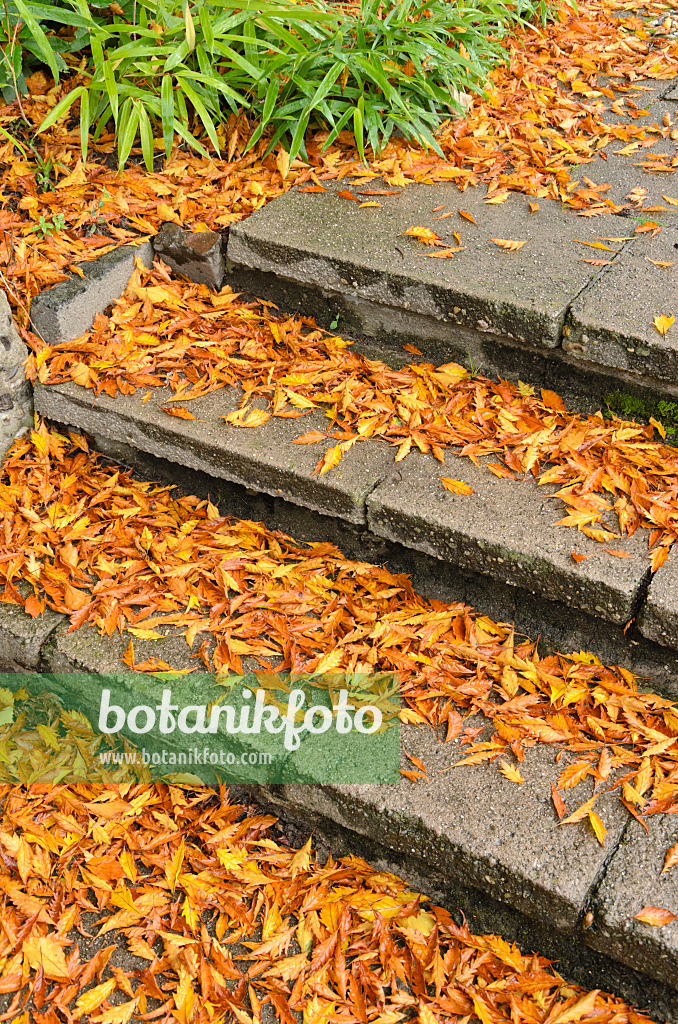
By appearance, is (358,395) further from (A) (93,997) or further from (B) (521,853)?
(A) (93,997)

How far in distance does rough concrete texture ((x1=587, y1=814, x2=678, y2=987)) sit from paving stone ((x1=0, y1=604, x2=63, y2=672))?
155 centimetres

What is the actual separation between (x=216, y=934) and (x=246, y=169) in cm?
251

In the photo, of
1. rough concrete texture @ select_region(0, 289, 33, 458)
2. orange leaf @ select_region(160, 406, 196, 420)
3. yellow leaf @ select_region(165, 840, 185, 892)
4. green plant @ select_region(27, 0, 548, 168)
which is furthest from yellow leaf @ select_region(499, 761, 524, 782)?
green plant @ select_region(27, 0, 548, 168)

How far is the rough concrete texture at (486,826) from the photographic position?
1.80 meters

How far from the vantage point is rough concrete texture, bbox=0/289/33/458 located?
253 centimetres

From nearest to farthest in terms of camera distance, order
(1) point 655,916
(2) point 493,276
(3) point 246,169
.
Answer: (1) point 655,916 → (2) point 493,276 → (3) point 246,169

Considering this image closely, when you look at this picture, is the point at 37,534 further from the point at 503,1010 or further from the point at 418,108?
the point at 418,108

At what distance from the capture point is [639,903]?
1.74 meters

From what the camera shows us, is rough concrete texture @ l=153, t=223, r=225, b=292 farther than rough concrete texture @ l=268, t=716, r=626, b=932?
Yes

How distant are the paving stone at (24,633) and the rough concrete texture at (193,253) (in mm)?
1274

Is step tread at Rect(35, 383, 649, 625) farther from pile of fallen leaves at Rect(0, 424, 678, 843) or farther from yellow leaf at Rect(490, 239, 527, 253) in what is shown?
yellow leaf at Rect(490, 239, 527, 253)

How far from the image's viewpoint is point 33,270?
8.84 ft

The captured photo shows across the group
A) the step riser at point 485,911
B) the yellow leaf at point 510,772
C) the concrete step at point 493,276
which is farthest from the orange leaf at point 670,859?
the concrete step at point 493,276

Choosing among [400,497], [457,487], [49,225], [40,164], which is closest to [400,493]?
[400,497]
